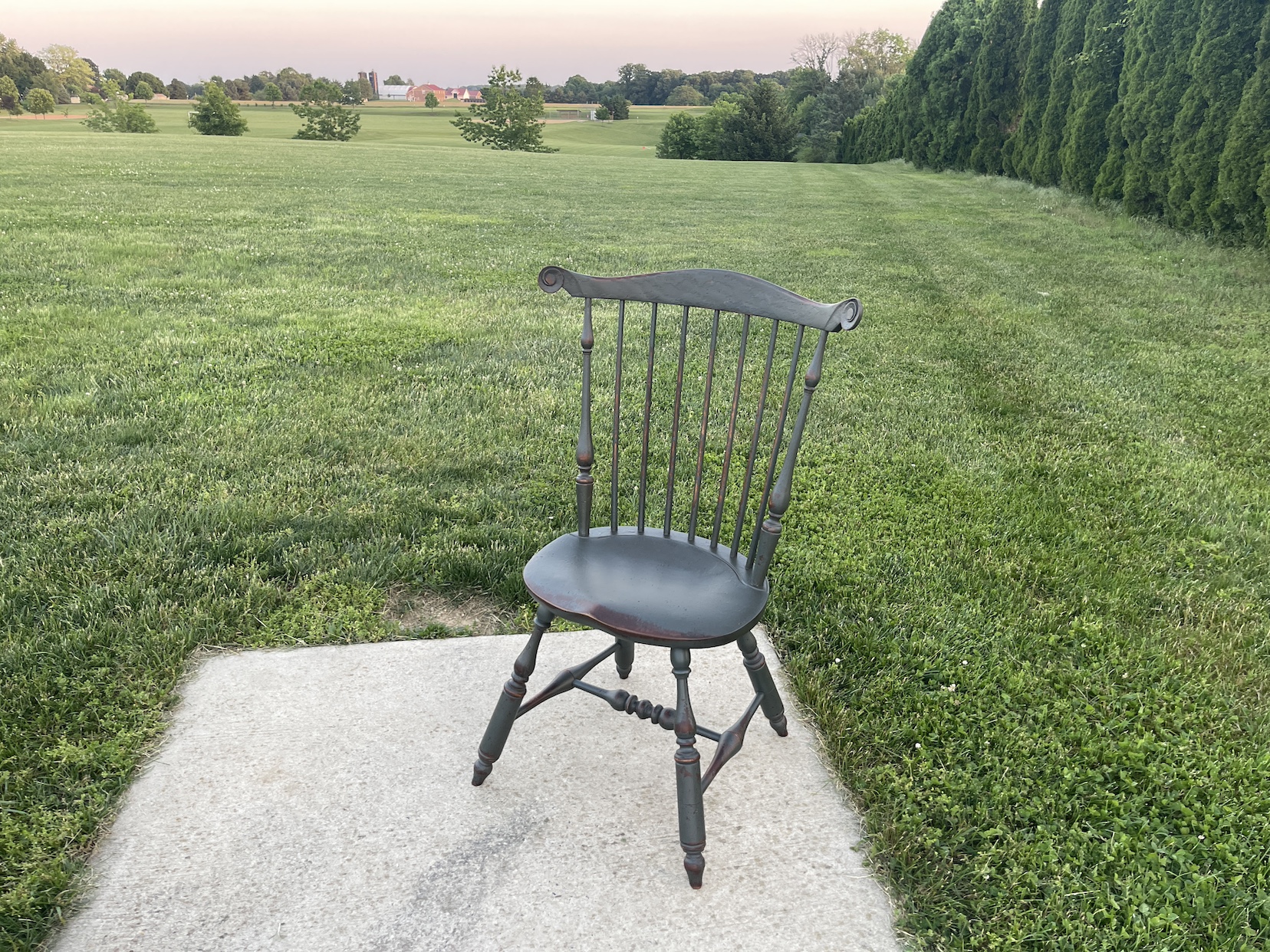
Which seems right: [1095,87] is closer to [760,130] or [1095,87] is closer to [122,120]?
[760,130]

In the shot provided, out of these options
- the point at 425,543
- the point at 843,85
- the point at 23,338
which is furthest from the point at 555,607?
the point at 843,85

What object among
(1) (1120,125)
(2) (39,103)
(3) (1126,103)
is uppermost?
(3) (1126,103)

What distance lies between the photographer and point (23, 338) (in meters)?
5.25

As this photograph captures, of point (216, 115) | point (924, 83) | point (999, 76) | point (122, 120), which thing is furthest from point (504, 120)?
A: point (999, 76)

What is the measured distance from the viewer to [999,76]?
65.8 ft

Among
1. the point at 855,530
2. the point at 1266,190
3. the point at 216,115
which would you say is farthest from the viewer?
the point at 216,115

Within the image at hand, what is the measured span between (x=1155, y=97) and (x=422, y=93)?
86312 mm

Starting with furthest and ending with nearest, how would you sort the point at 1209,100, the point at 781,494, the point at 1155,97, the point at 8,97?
1. the point at 8,97
2. the point at 1155,97
3. the point at 1209,100
4. the point at 781,494

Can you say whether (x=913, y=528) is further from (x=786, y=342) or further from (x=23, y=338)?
(x=23, y=338)

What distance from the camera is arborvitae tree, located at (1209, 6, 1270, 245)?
9086mm

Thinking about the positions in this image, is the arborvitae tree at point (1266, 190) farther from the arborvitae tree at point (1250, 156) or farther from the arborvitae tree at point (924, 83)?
the arborvitae tree at point (924, 83)

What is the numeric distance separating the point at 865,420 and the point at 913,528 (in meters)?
1.30

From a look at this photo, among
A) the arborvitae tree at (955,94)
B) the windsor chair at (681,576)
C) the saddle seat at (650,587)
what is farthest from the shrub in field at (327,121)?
the saddle seat at (650,587)

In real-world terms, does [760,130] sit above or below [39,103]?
above
